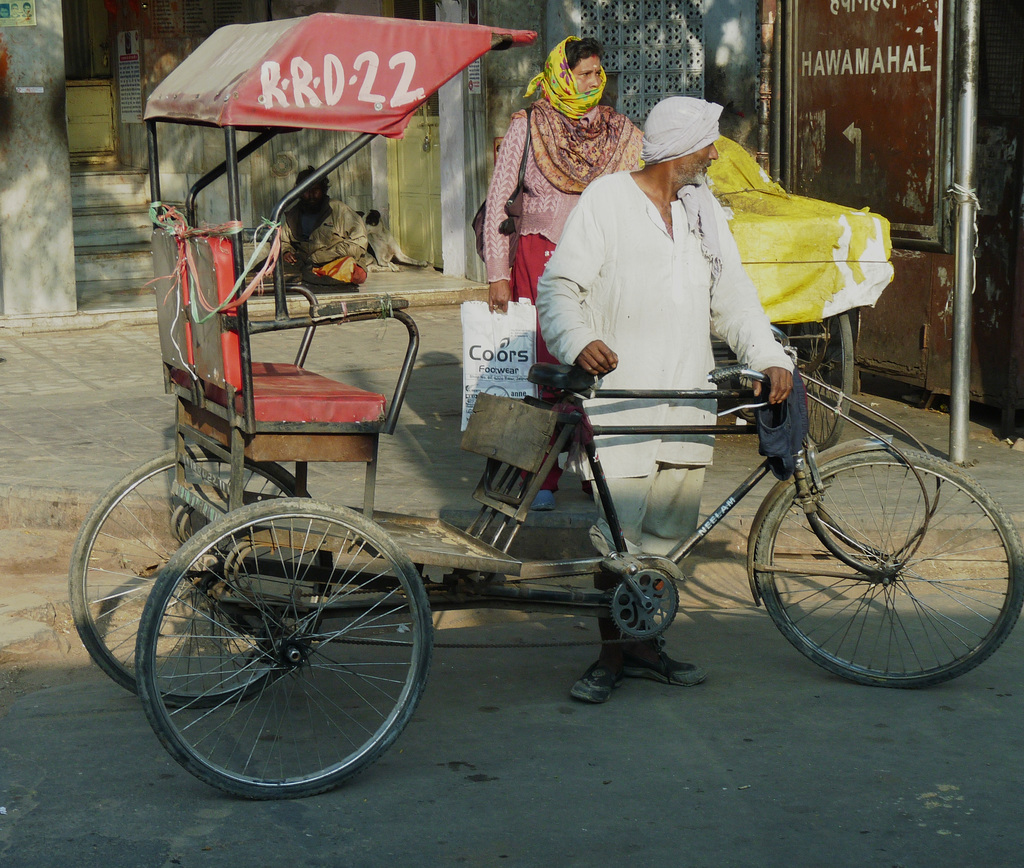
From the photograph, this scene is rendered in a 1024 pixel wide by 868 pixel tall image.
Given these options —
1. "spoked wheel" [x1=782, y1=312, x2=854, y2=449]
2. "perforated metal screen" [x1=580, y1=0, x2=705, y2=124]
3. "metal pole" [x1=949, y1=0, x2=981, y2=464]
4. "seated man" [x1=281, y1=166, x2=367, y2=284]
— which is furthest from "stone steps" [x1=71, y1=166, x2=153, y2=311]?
"metal pole" [x1=949, y1=0, x2=981, y2=464]

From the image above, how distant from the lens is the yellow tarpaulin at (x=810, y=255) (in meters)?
6.34

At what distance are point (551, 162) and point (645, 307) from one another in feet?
5.81

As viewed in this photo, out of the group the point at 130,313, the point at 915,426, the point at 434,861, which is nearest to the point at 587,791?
the point at 434,861

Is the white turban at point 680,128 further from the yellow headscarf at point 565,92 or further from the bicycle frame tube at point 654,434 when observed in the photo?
the yellow headscarf at point 565,92

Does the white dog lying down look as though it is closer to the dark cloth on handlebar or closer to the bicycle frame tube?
the bicycle frame tube

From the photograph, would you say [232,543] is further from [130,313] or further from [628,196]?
[130,313]

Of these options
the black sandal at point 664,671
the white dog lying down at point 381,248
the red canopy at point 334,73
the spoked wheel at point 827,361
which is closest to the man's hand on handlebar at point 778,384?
the black sandal at point 664,671

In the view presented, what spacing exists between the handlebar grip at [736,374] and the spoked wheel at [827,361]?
2985mm

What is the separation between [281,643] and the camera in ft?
11.7

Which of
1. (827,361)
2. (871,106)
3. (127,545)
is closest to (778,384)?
(127,545)

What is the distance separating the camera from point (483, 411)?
159 inches

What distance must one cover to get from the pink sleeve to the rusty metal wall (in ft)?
7.86

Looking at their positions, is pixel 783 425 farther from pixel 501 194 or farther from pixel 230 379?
pixel 501 194

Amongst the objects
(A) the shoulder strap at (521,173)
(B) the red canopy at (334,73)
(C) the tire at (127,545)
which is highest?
(B) the red canopy at (334,73)
